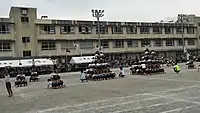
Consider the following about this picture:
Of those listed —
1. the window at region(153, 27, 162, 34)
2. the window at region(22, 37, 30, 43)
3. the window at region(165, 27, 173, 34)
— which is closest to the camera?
the window at region(22, 37, 30, 43)

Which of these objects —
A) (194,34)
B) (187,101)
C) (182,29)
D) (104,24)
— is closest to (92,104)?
(187,101)

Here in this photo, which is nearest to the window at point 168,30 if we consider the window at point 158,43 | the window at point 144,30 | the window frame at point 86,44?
the window at point 158,43

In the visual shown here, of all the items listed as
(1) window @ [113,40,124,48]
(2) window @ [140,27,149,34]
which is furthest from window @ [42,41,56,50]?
(2) window @ [140,27,149,34]

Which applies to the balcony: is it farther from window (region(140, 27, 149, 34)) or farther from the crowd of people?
window (region(140, 27, 149, 34))

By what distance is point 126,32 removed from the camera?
2319 inches

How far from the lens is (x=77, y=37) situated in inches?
2068

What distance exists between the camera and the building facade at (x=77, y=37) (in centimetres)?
4725

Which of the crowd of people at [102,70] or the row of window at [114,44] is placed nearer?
the crowd of people at [102,70]

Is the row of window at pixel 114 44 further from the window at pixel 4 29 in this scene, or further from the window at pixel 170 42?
the window at pixel 4 29

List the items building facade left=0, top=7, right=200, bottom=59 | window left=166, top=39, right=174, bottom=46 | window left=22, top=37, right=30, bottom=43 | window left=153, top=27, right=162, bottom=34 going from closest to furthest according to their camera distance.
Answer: building facade left=0, top=7, right=200, bottom=59, window left=22, top=37, right=30, bottom=43, window left=153, top=27, right=162, bottom=34, window left=166, top=39, right=174, bottom=46

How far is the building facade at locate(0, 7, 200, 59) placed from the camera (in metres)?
47.2

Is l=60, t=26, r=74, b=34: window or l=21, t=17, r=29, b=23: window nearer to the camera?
l=21, t=17, r=29, b=23: window

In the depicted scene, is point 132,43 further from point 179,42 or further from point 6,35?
point 6,35

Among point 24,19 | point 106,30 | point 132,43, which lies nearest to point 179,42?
point 132,43
